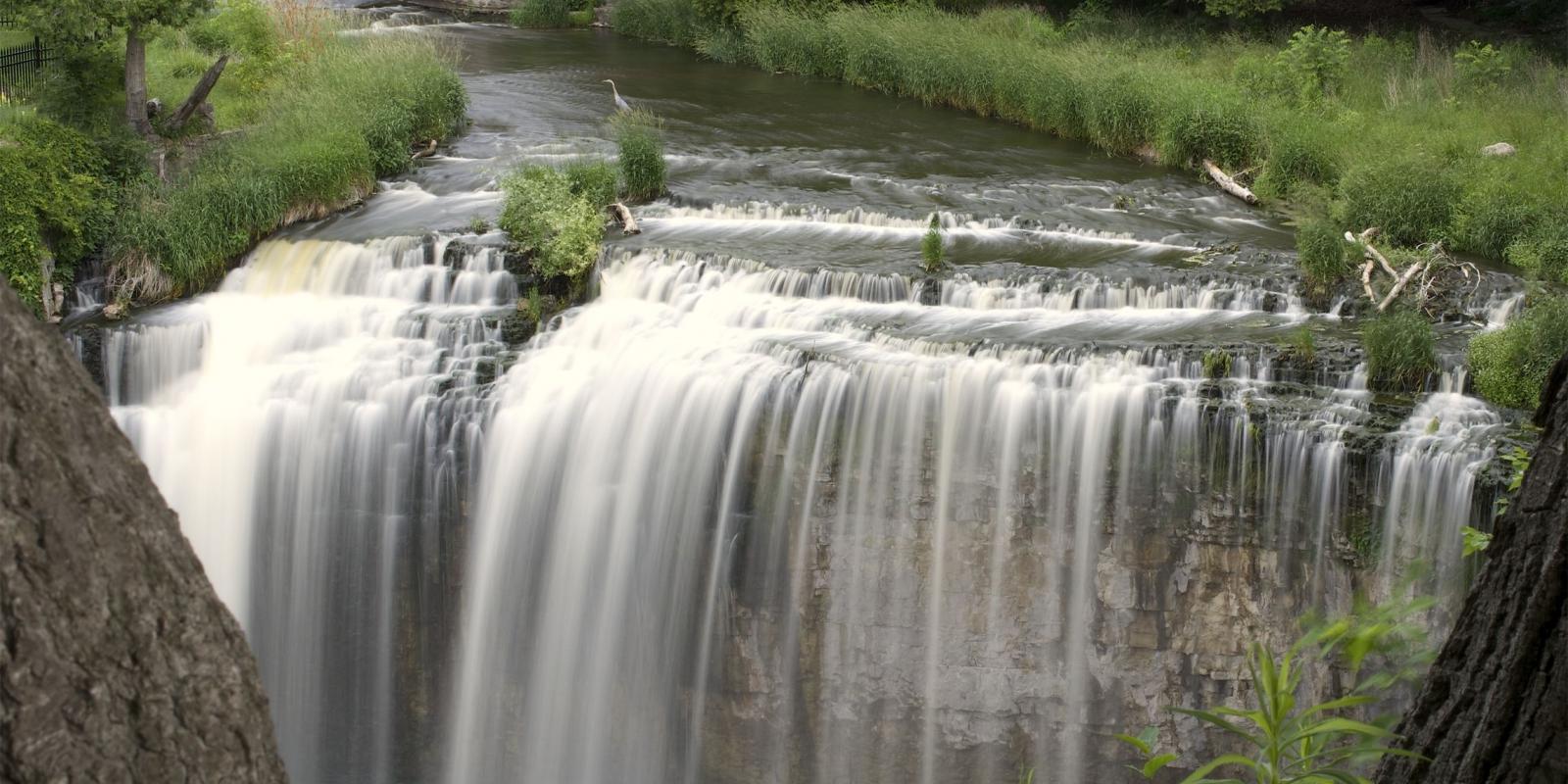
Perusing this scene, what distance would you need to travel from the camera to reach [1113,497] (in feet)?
35.4

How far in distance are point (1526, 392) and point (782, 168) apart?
399 inches

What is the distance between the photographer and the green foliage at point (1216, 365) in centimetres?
1167

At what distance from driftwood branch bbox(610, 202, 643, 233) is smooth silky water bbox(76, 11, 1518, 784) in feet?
4.39

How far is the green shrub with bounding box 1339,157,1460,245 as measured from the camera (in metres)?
15.5

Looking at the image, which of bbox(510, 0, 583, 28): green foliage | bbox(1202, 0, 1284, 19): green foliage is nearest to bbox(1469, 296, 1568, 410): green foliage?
bbox(1202, 0, 1284, 19): green foliage

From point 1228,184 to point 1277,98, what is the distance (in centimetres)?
289

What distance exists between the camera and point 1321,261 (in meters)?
13.8

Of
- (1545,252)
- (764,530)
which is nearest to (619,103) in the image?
(764,530)

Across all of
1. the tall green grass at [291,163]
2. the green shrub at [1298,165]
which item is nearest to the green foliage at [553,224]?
the tall green grass at [291,163]

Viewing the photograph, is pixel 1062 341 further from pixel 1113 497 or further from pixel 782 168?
pixel 782 168

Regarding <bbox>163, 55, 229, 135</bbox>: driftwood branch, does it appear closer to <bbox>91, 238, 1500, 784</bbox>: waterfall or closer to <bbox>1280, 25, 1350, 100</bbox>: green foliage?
<bbox>91, 238, 1500, 784</bbox>: waterfall

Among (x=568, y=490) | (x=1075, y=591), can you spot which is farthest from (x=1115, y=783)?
(x=568, y=490)

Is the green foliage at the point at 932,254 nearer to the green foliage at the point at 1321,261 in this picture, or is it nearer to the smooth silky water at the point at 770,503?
the smooth silky water at the point at 770,503

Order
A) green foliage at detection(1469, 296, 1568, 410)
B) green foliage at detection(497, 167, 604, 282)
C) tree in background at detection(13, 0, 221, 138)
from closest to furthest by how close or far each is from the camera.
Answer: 1. green foliage at detection(1469, 296, 1568, 410)
2. green foliage at detection(497, 167, 604, 282)
3. tree in background at detection(13, 0, 221, 138)
